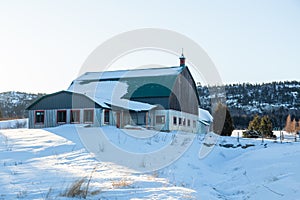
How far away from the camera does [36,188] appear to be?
6.78 m

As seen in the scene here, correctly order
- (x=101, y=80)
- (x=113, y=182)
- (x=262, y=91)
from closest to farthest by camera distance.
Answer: (x=113, y=182)
(x=101, y=80)
(x=262, y=91)

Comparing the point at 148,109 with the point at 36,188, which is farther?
the point at 148,109

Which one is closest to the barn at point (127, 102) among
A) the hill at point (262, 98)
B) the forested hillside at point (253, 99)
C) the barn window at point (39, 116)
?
the barn window at point (39, 116)

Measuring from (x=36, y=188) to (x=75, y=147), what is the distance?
6.06 meters

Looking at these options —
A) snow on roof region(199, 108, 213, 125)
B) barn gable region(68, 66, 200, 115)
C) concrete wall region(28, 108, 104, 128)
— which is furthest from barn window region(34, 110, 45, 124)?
snow on roof region(199, 108, 213, 125)

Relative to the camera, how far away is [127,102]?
30.8 metres

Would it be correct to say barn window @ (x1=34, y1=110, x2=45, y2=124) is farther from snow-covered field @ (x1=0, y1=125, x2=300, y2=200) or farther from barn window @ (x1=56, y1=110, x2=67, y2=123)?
snow-covered field @ (x1=0, y1=125, x2=300, y2=200)

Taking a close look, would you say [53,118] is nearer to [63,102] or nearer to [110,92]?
[63,102]

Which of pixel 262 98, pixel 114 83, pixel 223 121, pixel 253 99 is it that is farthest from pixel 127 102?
pixel 253 99

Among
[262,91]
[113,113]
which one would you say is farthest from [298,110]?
[113,113]

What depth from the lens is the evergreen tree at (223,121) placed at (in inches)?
1395

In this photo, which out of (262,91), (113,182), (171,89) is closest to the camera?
(113,182)

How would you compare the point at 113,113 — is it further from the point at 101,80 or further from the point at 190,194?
the point at 190,194

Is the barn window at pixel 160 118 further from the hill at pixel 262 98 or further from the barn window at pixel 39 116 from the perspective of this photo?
the hill at pixel 262 98
